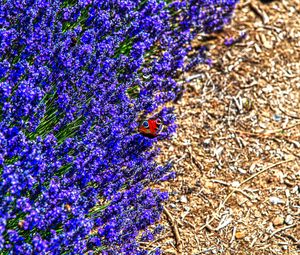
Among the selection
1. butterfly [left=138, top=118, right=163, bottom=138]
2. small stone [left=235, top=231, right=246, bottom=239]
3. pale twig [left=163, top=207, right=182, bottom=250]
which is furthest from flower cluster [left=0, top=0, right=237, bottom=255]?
small stone [left=235, top=231, right=246, bottom=239]

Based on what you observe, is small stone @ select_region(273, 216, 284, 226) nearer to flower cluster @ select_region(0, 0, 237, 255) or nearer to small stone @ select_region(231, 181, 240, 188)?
small stone @ select_region(231, 181, 240, 188)

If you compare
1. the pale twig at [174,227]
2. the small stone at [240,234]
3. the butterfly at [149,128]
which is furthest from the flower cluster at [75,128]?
the small stone at [240,234]

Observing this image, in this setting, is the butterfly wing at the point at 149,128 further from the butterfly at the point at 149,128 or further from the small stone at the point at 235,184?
the small stone at the point at 235,184

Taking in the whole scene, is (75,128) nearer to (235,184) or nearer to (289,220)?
(235,184)

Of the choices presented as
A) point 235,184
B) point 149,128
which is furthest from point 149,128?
point 235,184

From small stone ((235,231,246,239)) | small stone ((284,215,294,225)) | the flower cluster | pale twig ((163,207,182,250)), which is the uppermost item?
the flower cluster

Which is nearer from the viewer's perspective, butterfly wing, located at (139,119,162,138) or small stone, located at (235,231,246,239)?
butterfly wing, located at (139,119,162,138)

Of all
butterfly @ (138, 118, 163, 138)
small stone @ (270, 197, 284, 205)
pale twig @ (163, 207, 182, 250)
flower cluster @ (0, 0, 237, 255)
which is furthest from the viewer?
small stone @ (270, 197, 284, 205)

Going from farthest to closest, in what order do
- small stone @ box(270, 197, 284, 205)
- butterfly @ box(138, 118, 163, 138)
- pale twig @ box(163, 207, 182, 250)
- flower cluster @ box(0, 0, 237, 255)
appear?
small stone @ box(270, 197, 284, 205), pale twig @ box(163, 207, 182, 250), butterfly @ box(138, 118, 163, 138), flower cluster @ box(0, 0, 237, 255)
